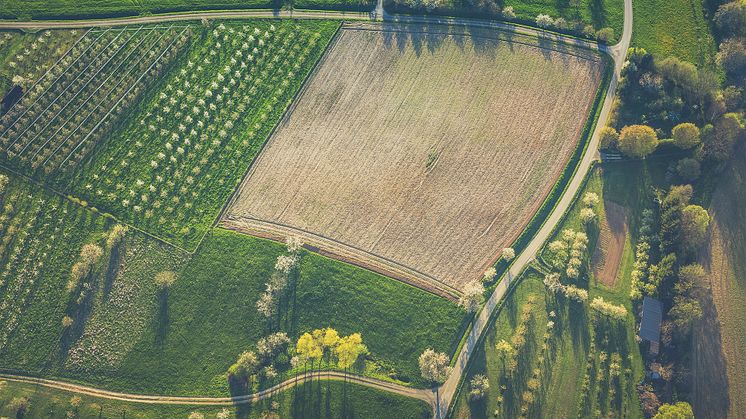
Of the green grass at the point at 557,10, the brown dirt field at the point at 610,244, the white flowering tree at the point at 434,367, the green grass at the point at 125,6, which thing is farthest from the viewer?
the green grass at the point at 557,10

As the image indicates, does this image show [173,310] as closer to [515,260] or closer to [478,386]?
[478,386]

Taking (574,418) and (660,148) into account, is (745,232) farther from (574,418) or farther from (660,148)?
(574,418)

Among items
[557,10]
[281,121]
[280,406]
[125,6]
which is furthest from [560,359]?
[125,6]

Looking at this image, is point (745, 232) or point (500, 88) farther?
point (500, 88)

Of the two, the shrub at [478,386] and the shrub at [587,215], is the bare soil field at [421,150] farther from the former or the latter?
the shrub at [478,386]

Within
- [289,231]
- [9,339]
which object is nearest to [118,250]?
[9,339]

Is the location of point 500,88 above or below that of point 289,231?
above

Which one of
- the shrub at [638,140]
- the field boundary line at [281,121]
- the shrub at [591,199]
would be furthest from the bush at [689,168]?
the field boundary line at [281,121]

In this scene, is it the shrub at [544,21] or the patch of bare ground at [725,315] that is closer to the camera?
the patch of bare ground at [725,315]
